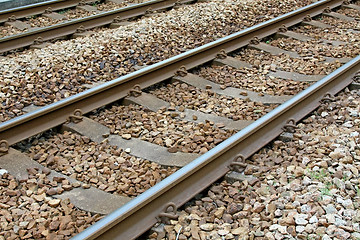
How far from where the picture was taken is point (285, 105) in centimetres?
504

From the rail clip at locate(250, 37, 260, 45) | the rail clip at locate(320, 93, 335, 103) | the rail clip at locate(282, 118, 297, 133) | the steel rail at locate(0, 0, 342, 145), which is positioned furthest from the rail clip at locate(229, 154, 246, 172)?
the rail clip at locate(250, 37, 260, 45)

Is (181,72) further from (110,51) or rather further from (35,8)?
(35,8)

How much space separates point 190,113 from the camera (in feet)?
17.6

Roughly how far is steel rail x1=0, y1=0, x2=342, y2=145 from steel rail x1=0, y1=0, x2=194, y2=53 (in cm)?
236

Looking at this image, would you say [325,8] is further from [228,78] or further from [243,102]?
Result: [243,102]

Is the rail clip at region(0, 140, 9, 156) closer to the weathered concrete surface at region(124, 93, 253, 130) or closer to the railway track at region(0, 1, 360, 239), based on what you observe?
the railway track at region(0, 1, 360, 239)

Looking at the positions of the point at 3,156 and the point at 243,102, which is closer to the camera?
Result: the point at 3,156

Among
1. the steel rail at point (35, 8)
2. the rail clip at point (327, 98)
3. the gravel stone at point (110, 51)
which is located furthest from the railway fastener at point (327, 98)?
the steel rail at point (35, 8)

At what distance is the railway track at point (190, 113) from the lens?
391 cm

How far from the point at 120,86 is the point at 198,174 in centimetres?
203

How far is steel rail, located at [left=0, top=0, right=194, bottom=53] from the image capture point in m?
7.48

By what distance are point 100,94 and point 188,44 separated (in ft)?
7.43

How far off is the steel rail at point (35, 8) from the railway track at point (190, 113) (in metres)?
3.69

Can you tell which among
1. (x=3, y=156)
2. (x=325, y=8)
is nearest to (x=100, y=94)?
(x=3, y=156)
